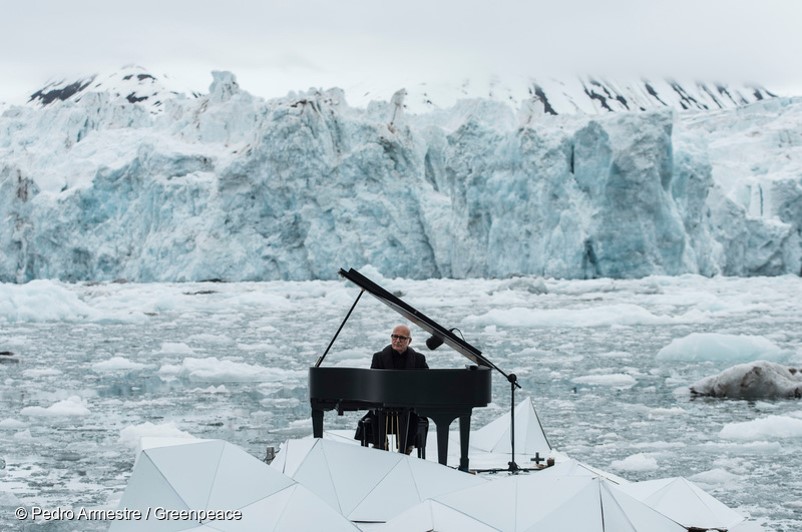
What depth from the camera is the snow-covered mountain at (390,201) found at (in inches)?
1636

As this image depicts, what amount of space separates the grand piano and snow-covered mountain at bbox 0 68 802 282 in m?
35.7

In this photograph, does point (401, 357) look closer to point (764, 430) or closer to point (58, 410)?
point (764, 430)

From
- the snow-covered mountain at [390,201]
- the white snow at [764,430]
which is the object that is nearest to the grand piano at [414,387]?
the white snow at [764,430]

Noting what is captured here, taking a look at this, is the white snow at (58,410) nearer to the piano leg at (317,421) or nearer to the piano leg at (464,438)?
the piano leg at (317,421)

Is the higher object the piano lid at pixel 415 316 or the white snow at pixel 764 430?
the piano lid at pixel 415 316

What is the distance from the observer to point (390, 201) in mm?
45969

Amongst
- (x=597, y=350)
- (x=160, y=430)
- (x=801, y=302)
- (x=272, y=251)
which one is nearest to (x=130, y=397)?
(x=160, y=430)

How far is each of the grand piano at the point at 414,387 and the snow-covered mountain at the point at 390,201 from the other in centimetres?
3565

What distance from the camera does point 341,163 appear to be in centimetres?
4603

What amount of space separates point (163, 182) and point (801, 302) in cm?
2921

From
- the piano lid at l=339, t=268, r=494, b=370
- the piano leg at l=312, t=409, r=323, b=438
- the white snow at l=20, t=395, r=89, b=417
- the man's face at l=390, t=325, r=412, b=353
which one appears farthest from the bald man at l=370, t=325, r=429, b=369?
the white snow at l=20, t=395, r=89, b=417

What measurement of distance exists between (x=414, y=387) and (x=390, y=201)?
40099 millimetres

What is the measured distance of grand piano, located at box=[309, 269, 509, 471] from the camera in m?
6.05

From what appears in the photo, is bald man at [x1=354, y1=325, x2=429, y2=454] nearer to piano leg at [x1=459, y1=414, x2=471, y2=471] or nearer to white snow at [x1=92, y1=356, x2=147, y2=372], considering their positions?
piano leg at [x1=459, y1=414, x2=471, y2=471]
